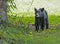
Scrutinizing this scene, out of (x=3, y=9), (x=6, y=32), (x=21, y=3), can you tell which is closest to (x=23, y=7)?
(x=21, y=3)

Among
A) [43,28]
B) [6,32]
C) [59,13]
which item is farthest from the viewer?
[59,13]

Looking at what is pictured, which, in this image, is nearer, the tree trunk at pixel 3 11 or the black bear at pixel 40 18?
the tree trunk at pixel 3 11

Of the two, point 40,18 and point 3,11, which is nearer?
point 3,11

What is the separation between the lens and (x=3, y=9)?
11.5m

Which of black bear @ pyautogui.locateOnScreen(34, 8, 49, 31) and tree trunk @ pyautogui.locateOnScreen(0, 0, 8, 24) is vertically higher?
tree trunk @ pyautogui.locateOnScreen(0, 0, 8, 24)

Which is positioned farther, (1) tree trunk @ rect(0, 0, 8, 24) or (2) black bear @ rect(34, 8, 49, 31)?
(2) black bear @ rect(34, 8, 49, 31)

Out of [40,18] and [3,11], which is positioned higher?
[3,11]

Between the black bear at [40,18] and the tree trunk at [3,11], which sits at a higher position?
the tree trunk at [3,11]

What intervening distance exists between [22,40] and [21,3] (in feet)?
60.9

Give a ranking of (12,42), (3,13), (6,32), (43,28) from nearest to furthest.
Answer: (12,42), (6,32), (3,13), (43,28)

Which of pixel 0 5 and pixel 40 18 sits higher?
pixel 0 5

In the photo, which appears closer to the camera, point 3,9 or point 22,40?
point 22,40

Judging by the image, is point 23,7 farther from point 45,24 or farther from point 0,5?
point 0,5

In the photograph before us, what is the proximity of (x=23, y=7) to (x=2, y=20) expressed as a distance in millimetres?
15699
